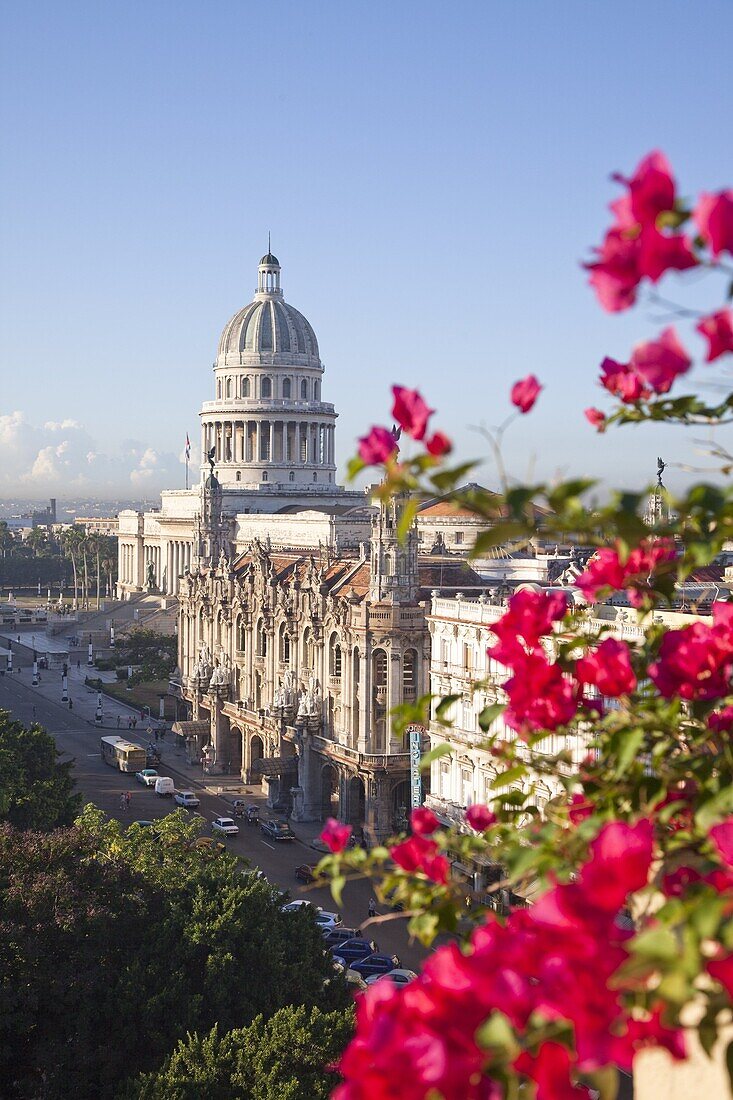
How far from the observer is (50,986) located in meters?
40.3

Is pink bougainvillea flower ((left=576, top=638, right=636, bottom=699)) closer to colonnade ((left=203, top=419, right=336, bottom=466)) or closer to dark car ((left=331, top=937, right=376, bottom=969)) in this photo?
dark car ((left=331, top=937, right=376, bottom=969))

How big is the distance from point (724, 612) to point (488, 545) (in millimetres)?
3202

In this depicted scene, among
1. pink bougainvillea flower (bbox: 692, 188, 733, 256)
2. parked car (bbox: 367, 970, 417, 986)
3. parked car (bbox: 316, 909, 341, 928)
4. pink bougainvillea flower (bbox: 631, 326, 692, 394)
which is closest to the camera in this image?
pink bougainvillea flower (bbox: 692, 188, 733, 256)

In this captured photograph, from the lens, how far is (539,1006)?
664 centimetres

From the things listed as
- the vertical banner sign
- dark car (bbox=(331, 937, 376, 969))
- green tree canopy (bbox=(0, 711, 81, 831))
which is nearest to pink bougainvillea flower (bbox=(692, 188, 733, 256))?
dark car (bbox=(331, 937, 376, 969))

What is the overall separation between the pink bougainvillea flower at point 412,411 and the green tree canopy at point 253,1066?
28.4 metres

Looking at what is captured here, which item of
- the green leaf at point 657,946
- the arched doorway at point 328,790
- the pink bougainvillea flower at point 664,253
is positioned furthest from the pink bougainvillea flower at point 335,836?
the arched doorway at point 328,790

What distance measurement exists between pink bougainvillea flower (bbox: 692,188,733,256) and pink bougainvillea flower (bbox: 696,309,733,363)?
85cm

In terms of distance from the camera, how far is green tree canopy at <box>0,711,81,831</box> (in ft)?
205

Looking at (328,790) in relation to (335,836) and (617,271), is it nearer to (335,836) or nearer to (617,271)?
(335,836)

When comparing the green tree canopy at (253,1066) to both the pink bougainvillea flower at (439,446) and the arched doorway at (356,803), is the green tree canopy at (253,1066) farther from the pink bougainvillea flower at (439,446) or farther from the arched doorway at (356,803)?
the arched doorway at (356,803)

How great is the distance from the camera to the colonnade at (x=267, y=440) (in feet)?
563

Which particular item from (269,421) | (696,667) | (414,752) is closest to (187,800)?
(414,752)

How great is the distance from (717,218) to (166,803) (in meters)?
83.8
